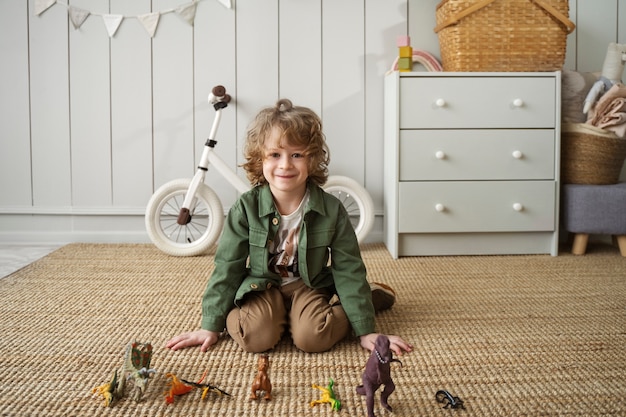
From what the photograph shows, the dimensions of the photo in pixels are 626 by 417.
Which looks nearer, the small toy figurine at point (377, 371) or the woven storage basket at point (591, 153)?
the small toy figurine at point (377, 371)

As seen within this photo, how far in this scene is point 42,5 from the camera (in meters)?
2.45

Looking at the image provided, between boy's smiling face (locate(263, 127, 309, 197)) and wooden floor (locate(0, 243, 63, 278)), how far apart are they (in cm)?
115

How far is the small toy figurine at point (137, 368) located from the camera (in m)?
1.00

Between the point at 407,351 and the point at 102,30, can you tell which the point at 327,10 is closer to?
the point at 102,30

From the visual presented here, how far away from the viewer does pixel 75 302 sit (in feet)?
5.34

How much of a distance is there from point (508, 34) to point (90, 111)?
1.70 metres

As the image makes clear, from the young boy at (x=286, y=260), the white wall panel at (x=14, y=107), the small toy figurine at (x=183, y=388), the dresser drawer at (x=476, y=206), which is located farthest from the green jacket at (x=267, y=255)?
the white wall panel at (x=14, y=107)

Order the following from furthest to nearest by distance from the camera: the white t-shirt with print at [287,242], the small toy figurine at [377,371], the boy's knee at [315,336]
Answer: the white t-shirt with print at [287,242]
the boy's knee at [315,336]
the small toy figurine at [377,371]

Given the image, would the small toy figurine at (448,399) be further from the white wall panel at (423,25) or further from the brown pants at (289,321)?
the white wall panel at (423,25)

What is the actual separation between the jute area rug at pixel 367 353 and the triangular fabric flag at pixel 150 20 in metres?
1.02

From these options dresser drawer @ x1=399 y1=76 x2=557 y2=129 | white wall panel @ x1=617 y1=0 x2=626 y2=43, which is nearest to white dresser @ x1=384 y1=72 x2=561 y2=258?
dresser drawer @ x1=399 y1=76 x2=557 y2=129

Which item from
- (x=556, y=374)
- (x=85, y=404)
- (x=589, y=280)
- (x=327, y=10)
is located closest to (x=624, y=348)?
(x=556, y=374)

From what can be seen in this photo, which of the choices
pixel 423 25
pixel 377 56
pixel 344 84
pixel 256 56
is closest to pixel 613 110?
pixel 423 25

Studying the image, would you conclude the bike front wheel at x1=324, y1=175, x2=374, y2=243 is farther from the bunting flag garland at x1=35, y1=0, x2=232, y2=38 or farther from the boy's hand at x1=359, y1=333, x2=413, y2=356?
the boy's hand at x1=359, y1=333, x2=413, y2=356
